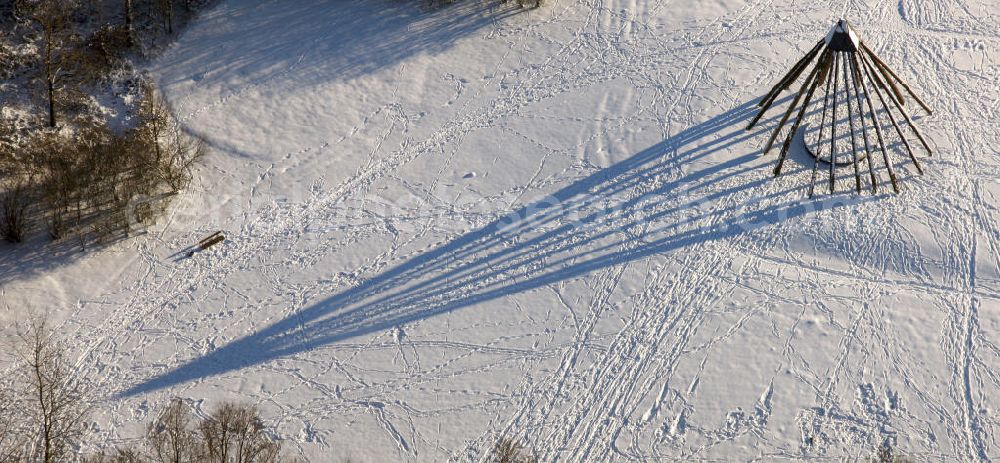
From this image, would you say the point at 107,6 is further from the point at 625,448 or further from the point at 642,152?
the point at 625,448

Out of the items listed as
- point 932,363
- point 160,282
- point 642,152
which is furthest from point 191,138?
point 932,363

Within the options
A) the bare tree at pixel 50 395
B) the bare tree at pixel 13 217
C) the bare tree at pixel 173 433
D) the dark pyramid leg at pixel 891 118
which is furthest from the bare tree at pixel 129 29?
the dark pyramid leg at pixel 891 118

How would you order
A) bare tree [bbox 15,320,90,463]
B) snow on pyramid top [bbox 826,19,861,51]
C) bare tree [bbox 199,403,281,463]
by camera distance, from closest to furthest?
bare tree [bbox 199,403,281,463]
bare tree [bbox 15,320,90,463]
snow on pyramid top [bbox 826,19,861,51]

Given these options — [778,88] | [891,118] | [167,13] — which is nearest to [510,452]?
[778,88]

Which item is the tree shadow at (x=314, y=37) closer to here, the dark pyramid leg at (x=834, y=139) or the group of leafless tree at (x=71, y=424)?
the group of leafless tree at (x=71, y=424)

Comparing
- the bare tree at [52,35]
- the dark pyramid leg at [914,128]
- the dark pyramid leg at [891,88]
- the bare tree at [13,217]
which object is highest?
the bare tree at [52,35]

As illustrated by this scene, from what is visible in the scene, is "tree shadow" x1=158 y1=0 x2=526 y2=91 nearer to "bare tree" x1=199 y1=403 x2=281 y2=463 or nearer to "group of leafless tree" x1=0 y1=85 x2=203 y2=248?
"group of leafless tree" x1=0 y1=85 x2=203 y2=248

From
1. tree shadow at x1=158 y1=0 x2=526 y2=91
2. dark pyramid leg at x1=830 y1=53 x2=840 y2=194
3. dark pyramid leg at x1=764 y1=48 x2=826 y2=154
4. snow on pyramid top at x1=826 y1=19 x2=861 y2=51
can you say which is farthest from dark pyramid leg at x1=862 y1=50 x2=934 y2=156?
tree shadow at x1=158 y1=0 x2=526 y2=91

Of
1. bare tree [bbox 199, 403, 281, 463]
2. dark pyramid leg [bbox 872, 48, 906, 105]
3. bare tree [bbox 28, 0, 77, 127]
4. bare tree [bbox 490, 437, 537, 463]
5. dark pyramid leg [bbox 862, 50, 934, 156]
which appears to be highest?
bare tree [bbox 28, 0, 77, 127]
